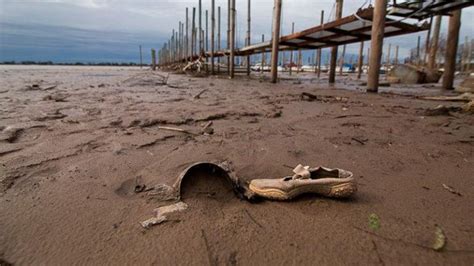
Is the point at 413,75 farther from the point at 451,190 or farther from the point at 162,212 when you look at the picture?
the point at 162,212

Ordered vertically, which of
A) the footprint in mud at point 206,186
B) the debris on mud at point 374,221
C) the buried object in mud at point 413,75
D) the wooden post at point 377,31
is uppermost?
the wooden post at point 377,31

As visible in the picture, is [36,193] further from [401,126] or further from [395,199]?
[401,126]

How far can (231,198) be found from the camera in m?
1.24

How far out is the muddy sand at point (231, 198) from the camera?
0.90 meters

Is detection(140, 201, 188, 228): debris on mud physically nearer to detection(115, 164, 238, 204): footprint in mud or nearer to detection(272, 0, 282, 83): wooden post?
detection(115, 164, 238, 204): footprint in mud

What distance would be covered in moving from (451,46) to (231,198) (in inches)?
329

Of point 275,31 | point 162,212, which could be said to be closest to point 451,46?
point 275,31

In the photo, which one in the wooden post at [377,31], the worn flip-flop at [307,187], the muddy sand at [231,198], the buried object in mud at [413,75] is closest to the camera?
the muddy sand at [231,198]

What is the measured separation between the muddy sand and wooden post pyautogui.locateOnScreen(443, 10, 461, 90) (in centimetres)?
571

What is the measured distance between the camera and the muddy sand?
904mm

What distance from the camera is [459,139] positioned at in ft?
6.90

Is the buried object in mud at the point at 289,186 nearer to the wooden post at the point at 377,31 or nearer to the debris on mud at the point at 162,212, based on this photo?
the debris on mud at the point at 162,212

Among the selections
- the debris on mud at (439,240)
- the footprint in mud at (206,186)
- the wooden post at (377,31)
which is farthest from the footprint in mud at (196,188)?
the wooden post at (377,31)

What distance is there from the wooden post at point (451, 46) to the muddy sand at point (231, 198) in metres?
5.71
